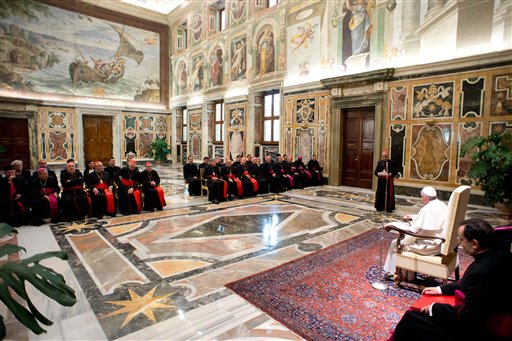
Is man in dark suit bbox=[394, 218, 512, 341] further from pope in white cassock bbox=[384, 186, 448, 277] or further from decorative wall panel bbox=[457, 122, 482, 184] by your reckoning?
decorative wall panel bbox=[457, 122, 482, 184]

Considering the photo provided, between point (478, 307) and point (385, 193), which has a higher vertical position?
point (478, 307)

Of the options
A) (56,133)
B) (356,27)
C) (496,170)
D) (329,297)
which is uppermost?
(356,27)

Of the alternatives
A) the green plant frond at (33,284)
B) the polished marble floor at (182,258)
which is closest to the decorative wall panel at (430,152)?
the polished marble floor at (182,258)

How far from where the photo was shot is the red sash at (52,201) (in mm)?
6062

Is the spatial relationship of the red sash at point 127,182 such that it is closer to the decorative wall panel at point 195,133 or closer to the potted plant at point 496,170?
the potted plant at point 496,170

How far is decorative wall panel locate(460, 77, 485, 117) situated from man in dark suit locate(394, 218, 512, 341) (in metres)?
6.98

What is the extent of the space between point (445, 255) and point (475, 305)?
1.45 meters

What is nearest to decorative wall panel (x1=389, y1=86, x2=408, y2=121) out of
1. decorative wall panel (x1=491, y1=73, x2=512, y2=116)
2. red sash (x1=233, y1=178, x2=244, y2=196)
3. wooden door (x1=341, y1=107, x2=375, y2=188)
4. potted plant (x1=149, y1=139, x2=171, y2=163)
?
wooden door (x1=341, y1=107, x2=375, y2=188)

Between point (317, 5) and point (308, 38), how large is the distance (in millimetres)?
1097

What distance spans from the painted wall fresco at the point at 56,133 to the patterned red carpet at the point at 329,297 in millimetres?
15478

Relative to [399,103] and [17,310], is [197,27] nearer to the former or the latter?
[399,103]

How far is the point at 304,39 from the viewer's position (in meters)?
11.2

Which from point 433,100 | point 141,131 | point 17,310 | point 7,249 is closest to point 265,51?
point 433,100

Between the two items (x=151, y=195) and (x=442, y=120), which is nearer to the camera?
(x=151, y=195)
